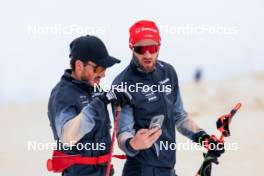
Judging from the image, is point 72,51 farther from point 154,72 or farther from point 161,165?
point 161,165

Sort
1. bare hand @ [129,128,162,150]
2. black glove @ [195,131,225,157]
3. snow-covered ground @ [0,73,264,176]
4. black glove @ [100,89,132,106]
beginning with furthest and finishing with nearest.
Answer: snow-covered ground @ [0,73,264,176], black glove @ [195,131,225,157], bare hand @ [129,128,162,150], black glove @ [100,89,132,106]

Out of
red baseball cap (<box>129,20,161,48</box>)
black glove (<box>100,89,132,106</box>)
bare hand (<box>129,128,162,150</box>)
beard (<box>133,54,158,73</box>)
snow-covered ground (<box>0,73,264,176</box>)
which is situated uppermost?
red baseball cap (<box>129,20,161,48</box>)

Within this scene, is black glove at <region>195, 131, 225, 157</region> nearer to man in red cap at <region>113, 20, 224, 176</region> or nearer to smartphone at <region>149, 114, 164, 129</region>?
man in red cap at <region>113, 20, 224, 176</region>

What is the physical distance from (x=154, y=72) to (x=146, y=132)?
1.36 ft

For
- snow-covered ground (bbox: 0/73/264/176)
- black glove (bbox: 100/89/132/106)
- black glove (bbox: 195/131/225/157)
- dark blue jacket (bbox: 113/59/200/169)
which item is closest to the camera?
black glove (bbox: 100/89/132/106)


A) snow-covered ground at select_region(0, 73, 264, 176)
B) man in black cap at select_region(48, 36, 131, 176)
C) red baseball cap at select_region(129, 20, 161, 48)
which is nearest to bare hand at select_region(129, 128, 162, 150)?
man in black cap at select_region(48, 36, 131, 176)

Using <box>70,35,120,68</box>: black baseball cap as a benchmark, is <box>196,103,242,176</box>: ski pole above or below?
below

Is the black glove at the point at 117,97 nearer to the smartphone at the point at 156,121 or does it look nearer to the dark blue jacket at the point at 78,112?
the dark blue jacket at the point at 78,112

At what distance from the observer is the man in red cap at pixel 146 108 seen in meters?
3.84

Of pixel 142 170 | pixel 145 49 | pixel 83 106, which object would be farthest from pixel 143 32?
pixel 142 170

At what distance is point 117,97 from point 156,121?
1.12 ft

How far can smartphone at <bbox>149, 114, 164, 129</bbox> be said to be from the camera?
3.85 m

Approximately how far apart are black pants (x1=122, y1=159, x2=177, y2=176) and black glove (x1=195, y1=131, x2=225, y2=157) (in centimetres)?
27

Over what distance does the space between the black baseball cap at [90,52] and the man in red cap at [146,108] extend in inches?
7.2
